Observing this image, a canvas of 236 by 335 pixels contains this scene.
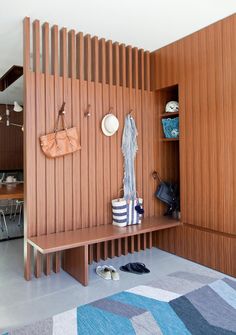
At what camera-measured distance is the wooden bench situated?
292 centimetres

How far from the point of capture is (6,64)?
190 inches

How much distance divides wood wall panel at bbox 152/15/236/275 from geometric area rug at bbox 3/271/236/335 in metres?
1.31

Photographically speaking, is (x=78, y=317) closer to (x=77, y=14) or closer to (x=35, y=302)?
(x=35, y=302)

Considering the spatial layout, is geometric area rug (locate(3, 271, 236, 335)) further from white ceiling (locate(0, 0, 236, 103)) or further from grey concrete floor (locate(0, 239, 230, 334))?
white ceiling (locate(0, 0, 236, 103))

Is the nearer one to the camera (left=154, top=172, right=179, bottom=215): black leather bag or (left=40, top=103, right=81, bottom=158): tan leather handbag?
(left=40, top=103, right=81, bottom=158): tan leather handbag

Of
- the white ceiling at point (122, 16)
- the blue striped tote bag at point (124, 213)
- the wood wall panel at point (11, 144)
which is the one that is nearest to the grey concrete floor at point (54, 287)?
the blue striped tote bag at point (124, 213)

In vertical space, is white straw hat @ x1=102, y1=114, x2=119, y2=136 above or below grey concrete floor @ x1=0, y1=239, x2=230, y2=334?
above

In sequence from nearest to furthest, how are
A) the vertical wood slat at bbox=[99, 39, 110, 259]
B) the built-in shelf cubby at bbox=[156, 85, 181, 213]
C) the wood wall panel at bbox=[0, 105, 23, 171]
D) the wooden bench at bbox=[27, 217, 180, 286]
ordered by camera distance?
1. the wooden bench at bbox=[27, 217, 180, 286]
2. the vertical wood slat at bbox=[99, 39, 110, 259]
3. the built-in shelf cubby at bbox=[156, 85, 181, 213]
4. the wood wall panel at bbox=[0, 105, 23, 171]

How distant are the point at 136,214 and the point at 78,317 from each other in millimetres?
2088

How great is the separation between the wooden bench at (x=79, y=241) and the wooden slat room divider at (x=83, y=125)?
0.16m

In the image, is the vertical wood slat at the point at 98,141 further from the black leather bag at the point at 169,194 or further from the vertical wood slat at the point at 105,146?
the black leather bag at the point at 169,194

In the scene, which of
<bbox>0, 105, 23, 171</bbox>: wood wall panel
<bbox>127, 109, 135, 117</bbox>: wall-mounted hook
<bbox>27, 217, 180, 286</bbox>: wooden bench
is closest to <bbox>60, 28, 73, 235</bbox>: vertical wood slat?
<bbox>27, 217, 180, 286</bbox>: wooden bench

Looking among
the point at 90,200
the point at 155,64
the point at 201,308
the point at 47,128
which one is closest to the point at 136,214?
the point at 90,200

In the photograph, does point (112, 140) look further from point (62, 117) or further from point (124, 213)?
point (124, 213)
